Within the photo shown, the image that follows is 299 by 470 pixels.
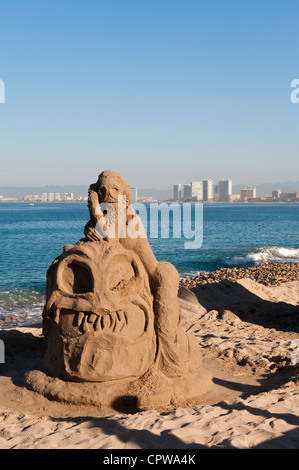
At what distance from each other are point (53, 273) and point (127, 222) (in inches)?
41.6

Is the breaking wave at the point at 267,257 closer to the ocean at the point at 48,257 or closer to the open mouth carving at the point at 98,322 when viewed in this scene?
the ocean at the point at 48,257

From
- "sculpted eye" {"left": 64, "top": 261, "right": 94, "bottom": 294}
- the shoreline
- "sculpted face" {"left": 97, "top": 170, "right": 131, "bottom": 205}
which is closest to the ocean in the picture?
the shoreline

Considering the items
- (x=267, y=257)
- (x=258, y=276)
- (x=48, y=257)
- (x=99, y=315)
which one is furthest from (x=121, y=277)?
(x=48, y=257)

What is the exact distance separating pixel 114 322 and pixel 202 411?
1290mm

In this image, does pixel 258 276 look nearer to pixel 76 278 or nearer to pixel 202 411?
pixel 76 278

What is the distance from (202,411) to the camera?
438 centimetres

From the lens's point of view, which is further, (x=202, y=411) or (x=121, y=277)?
(x=121, y=277)

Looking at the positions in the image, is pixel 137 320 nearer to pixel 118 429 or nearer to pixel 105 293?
pixel 105 293

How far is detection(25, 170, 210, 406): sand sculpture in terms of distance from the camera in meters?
4.80

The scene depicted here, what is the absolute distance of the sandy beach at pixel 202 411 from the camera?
12.0 feet

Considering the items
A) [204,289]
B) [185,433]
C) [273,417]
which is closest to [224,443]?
[185,433]

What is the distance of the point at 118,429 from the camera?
3934 millimetres

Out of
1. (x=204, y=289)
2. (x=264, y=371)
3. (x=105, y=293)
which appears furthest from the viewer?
(x=204, y=289)
